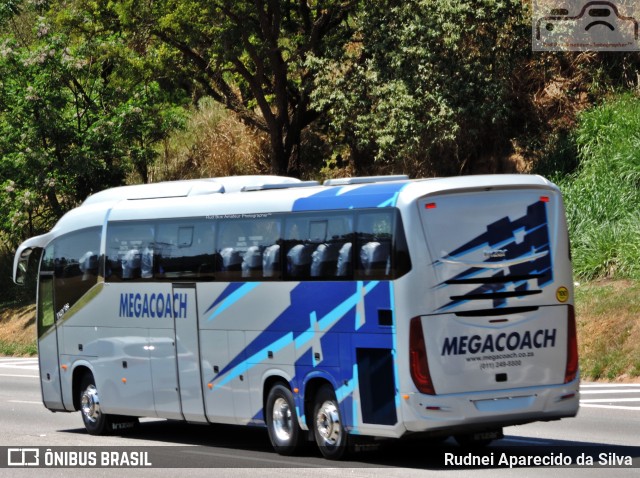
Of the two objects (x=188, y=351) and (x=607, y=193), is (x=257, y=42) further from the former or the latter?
(x=188, y=351)

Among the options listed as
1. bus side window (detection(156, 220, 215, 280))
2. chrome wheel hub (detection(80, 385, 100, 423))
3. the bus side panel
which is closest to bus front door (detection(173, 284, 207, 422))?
bus side window (detection(156, 220, 215, 280))

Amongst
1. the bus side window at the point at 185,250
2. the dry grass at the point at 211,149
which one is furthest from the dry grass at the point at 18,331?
the bus side window at the point at 185,250

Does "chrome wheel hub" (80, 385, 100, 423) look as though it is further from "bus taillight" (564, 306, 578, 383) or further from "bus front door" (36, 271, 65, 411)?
"bus taillight" (564, 306, 578, 383)

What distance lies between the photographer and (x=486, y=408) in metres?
12.7

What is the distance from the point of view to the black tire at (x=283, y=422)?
561 inches

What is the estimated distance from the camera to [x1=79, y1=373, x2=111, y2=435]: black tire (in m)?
18.0

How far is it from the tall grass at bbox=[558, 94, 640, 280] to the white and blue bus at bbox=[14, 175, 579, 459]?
12279mm

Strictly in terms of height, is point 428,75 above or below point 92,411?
above

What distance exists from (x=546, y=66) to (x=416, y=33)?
4915 mm

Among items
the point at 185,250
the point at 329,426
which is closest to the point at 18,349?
the point at 185,250

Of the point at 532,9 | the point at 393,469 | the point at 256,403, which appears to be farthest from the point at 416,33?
the point at 393,469

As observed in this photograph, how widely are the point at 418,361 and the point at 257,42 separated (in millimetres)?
24314

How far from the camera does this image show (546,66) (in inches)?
1337

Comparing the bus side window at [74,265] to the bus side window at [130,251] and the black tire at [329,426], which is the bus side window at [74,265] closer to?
the bus side window at [130,251]
